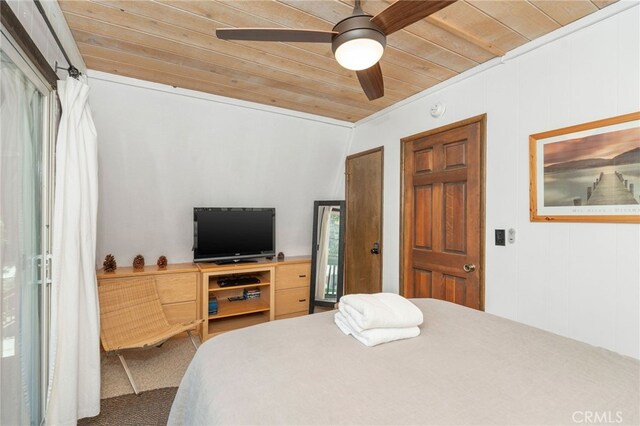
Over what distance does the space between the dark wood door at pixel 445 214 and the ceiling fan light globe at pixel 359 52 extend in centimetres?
139

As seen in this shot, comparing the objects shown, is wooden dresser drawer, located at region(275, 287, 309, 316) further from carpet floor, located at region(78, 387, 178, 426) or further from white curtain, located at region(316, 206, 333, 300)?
carpet floor, located at region(78, 387, 178, 426)

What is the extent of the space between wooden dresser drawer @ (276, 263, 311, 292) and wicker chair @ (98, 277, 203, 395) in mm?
1085

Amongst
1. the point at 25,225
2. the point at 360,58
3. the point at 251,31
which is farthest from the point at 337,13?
→ the point at 25,225

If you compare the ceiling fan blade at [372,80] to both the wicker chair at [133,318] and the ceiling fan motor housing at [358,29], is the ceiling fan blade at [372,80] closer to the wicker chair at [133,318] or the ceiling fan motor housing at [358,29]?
the ceiling fan motor housing at [358,29]

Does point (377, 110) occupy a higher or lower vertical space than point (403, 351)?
higher

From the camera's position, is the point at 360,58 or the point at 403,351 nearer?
the point at 403,351

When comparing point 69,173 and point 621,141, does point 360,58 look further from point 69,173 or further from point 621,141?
point 69,173

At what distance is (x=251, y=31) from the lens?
1.42 meters

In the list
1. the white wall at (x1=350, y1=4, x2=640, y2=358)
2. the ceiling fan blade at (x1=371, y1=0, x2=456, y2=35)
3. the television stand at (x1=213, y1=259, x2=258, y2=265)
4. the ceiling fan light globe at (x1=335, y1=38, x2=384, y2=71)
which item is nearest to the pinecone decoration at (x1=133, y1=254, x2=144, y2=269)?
the television stand at (x1=213, y1=259, x2=258, y2=265)

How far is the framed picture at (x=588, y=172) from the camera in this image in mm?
1686

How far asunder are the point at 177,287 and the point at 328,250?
5.73ft

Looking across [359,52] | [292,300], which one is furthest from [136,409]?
[359,52]

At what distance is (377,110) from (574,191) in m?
2.11

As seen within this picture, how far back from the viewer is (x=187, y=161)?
128 inches
